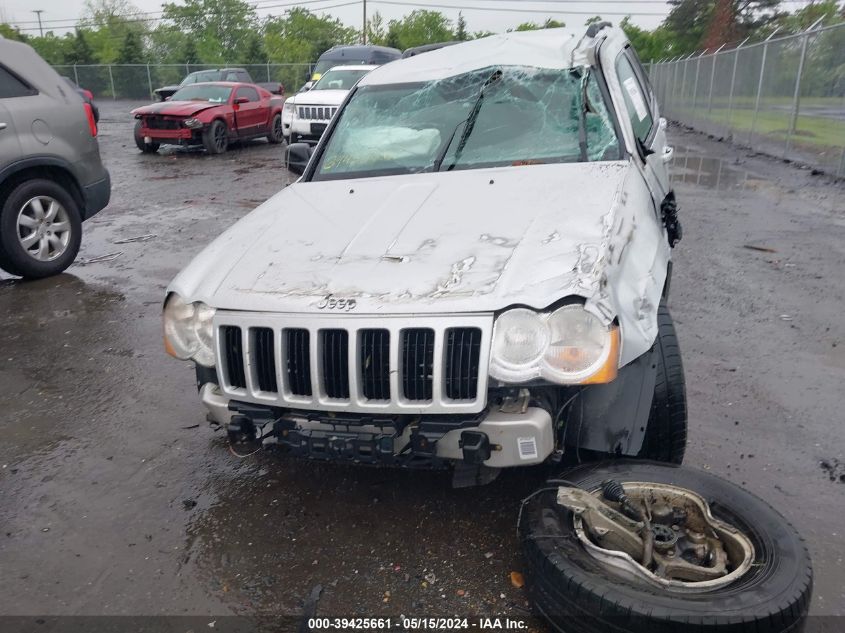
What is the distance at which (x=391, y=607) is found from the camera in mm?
2617

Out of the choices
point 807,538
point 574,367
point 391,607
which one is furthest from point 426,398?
point 807,538

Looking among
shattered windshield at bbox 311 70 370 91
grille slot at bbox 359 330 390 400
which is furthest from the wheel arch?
shattered windshield at bbox 311 70 370 91

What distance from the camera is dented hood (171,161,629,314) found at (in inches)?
103

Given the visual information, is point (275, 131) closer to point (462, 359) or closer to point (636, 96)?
point (636, 96)

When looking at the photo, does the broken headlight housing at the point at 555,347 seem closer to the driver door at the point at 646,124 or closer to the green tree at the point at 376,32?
the driver door at the point at 646,124

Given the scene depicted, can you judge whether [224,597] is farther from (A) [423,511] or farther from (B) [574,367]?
(B) [574,367]

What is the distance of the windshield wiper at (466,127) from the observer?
387 cm

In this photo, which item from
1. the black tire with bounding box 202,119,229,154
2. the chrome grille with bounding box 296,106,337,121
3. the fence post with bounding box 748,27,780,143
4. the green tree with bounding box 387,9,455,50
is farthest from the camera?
the green tree with bounding box 387,9,455,50

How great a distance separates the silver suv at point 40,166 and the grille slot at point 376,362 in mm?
4956

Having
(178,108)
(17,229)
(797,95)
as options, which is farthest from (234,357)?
(797,95)

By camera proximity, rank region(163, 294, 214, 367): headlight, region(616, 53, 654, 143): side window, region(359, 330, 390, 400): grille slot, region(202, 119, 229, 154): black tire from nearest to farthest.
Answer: region(359, 330, 390, 400): grille slot, region(163, 294, 214, 367): headlight, region(616, 53, 654, 143): side window, region(202, 119, 229, 154): black tire

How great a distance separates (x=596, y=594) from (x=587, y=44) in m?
3.22

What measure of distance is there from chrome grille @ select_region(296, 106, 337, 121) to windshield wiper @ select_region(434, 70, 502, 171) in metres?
9.93

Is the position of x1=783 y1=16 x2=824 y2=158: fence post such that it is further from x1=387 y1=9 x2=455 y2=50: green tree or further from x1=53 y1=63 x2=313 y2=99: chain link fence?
x1=387 y1=9 x2=455 y2=50: green tree
